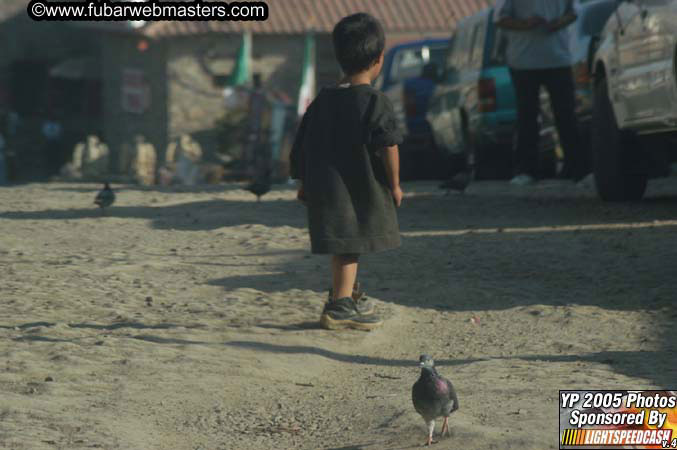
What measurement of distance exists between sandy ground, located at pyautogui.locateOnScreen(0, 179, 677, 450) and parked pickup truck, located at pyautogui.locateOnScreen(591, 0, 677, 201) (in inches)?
13.0

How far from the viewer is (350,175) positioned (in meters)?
6.58

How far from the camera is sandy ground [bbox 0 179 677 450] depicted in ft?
16.1

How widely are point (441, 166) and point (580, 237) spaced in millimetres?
9387

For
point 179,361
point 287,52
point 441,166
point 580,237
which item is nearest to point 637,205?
point 580,237

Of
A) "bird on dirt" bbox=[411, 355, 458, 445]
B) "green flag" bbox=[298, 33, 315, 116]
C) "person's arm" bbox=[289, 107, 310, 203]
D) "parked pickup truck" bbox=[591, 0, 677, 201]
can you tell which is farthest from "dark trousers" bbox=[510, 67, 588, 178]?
"green flag" bbox=[298, 33, 315, 116]

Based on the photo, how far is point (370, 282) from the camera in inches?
312

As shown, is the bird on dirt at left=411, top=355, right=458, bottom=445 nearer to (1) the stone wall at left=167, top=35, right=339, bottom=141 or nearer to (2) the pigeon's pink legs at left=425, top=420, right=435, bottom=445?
(2) the pigeon's pink legs at left=425, top=420, right=435, bottom=445

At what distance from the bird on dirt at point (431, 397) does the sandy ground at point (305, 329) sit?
0.12m

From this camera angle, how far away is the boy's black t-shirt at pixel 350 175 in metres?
6.54

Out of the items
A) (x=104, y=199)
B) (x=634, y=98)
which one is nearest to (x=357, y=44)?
(x=634, y=98)

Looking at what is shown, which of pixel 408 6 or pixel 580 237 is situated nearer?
pixel 580 237

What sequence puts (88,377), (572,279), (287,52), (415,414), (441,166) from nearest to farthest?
(415,414)
(88,377)
(572,279)
(441,166)
(287,52)

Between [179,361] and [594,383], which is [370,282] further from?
[594,383]

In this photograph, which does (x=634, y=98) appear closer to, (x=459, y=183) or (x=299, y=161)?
(x=299, y=161)
